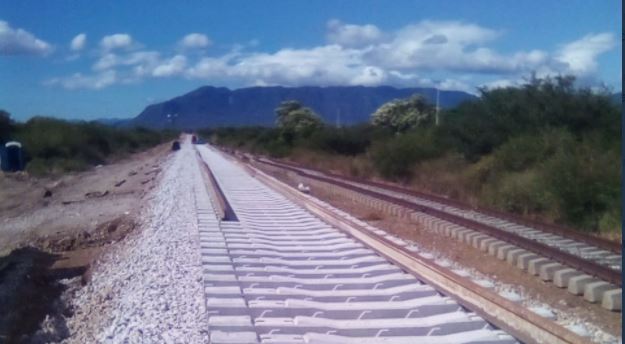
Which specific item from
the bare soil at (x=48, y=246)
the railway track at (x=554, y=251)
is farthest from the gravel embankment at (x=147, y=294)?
the railway track at (x=554, y=251)

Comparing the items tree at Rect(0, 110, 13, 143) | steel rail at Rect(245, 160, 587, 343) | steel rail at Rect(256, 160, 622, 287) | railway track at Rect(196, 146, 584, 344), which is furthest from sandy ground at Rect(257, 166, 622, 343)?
tree at Rect(0, 110, 13, 143)

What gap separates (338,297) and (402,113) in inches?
2756

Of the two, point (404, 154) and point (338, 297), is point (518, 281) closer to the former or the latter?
point (338, 297)

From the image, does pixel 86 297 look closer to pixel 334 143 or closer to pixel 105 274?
pixel 105 274

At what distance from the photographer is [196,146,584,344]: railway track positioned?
27.3ft

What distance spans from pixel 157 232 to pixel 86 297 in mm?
5035

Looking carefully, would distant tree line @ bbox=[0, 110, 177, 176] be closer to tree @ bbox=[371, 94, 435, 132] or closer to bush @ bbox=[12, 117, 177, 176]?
bush @ bbox=[12, 117, 177, 176]

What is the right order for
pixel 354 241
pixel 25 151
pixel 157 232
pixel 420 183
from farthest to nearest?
pixel 25 151
pixel 420 183
pixel 157 232
pixel 354 241

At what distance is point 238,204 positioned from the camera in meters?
23.3

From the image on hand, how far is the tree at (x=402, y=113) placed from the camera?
75.2 metres

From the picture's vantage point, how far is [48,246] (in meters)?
19.5

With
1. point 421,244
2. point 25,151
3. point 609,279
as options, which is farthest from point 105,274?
point 25,151

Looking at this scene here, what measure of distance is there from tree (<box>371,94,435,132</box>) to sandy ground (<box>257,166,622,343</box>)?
55194mm

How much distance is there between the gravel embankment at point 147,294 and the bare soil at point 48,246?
38cm
